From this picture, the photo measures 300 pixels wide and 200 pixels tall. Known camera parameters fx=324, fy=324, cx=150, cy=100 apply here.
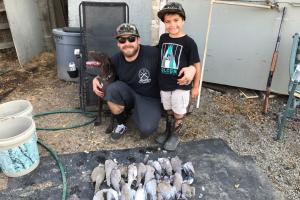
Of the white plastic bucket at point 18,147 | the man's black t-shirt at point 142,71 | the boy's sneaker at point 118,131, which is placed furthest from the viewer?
the boy's sneaker at point 118,131

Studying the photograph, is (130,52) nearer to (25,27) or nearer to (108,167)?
(108,167)

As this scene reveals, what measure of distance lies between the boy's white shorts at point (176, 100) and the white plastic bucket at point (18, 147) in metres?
1.36

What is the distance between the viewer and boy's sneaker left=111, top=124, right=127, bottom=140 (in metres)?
3.75

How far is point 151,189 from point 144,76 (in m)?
1.23

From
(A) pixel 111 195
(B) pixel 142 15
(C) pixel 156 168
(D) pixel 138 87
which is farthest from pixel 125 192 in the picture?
(B) pixel 142 15

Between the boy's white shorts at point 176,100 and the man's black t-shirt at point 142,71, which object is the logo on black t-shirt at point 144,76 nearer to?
the man's black t-shirt at point 142,71

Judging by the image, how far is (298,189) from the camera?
3148mm

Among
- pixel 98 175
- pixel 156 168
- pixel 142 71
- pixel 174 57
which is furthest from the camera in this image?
pixel 142 71

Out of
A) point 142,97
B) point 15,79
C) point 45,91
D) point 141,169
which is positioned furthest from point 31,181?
point 15,79

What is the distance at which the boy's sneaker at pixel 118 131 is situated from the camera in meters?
3.75

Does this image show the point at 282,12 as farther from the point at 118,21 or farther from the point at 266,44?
the point at 118,21

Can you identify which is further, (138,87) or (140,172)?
(138,87)

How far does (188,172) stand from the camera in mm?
3186

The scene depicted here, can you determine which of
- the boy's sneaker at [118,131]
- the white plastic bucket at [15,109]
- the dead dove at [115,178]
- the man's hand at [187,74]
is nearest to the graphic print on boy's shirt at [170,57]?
the man's hand at [187,74]
